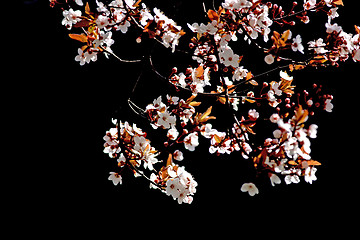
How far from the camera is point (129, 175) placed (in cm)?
207

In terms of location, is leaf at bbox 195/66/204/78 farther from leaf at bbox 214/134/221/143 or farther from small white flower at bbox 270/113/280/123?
small white flower at bbox 270/113/280/123

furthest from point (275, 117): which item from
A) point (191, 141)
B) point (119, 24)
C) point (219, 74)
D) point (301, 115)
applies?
point (119, 24)

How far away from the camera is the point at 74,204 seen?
2059mm

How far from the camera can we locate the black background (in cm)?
204

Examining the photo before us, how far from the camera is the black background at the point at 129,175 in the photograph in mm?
2039

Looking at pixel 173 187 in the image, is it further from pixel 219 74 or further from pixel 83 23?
pixel 83 23

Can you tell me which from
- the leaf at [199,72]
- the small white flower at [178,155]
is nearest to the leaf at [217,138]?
the small white flower at [178,155]

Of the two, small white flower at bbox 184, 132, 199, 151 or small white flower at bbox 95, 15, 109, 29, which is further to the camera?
small white flower at bbox 184, 132, 199, 151

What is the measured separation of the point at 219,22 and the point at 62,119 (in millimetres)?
1483

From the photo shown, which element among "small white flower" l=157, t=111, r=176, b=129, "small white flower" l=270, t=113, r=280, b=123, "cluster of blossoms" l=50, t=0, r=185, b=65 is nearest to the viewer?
"small white flower" l=270, t=113, r=280, b=123

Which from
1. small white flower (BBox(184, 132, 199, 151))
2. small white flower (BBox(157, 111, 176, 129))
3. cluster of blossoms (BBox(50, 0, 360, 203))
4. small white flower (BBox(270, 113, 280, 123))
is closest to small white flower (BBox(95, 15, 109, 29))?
cluster of blossoms (BBox(50, 0, 360, 203))

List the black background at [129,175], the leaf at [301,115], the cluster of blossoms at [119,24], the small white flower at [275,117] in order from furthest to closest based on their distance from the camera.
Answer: the black background at [129,175]
the cluster of blossoms at [119,24]
the small white flower at [275,117]
the leaf at [301,115]

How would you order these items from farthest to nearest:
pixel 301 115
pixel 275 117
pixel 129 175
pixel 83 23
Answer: pixel 129 175 < pixel 83 23 < pixel 275 117 < pixel 301 115

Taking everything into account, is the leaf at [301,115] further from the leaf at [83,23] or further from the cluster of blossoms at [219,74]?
the leaf at [83,23]
